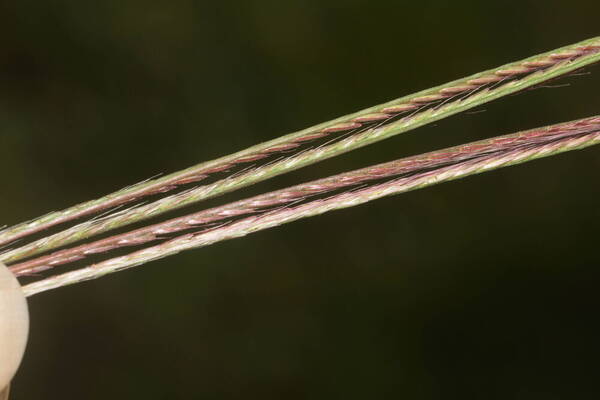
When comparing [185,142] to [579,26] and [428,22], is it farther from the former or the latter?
[579,26]

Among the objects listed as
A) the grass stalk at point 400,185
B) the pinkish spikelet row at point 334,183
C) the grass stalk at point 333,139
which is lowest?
the grass stalk at point 400,185

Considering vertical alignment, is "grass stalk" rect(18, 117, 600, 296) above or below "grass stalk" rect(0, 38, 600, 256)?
below

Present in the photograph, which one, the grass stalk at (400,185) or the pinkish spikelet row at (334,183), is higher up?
the pinkish spikelet row at (334,183)

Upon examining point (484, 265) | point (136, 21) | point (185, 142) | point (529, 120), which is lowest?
point (484, 265)

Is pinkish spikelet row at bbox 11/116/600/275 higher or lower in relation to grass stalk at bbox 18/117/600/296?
higher

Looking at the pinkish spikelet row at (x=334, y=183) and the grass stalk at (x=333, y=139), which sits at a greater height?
the grass stalk at (x=333, y=139)

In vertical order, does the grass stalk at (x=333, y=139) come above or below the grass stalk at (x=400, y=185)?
above

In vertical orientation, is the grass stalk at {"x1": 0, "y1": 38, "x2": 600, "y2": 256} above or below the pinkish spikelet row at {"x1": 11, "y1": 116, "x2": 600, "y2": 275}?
above

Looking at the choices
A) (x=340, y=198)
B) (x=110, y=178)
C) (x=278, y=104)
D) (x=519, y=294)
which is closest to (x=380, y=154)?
(x=278, y=104)

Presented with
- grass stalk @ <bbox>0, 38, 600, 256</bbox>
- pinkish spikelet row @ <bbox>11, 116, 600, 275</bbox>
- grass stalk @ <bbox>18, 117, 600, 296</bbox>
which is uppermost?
grass stalk @ <bbox>0, 38, 600, 256</bbox>

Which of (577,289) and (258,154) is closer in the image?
(258,154)

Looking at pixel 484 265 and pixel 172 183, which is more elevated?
pixel 172 183
